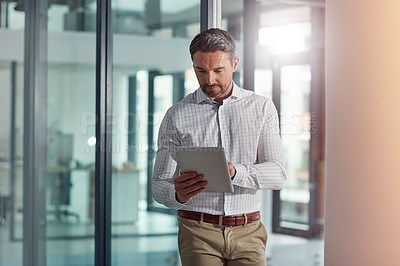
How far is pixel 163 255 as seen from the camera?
481 centimetres

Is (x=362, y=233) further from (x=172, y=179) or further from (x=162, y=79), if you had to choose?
(x=162, y=79)

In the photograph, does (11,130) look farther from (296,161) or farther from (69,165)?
(296,161)

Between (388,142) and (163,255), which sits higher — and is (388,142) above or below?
above

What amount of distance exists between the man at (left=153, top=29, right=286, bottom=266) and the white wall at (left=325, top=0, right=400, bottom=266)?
308 mm

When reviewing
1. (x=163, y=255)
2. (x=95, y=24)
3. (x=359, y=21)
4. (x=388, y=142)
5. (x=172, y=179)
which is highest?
(x=95, y=24)

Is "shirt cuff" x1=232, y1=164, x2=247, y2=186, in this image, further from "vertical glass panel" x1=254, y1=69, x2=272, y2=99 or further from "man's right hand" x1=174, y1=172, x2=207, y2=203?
"vertical glass panel" x1=254, y1=69, x2=272, y2=99

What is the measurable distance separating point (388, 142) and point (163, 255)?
111 inches

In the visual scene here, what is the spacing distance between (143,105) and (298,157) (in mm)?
3740

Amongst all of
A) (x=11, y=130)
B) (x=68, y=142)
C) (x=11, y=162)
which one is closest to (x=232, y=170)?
(x=68, y=142)

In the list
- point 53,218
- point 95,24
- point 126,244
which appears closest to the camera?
point 95,24

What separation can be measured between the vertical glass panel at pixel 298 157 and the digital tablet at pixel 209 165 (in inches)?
203

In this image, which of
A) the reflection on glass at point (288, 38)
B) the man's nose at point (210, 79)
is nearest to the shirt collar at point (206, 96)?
the man's nose at point (210, 79)

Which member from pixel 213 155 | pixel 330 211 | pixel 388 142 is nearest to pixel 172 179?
pixel 213 155

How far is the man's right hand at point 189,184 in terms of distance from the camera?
2166 mm
